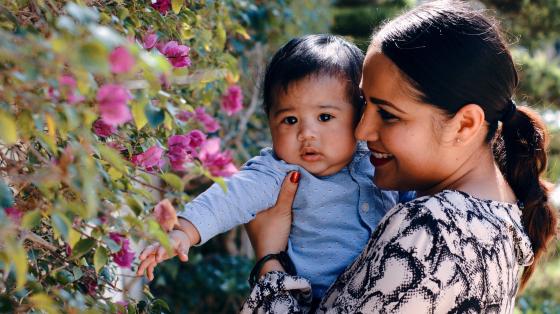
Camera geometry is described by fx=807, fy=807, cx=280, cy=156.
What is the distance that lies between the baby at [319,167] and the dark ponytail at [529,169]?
306 mm

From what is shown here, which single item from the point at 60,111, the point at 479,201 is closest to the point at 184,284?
the point at 479,201

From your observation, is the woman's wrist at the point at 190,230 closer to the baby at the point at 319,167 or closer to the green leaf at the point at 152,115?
the baby at the point at 319,167

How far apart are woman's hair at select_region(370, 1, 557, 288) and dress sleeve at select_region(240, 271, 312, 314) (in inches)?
22.2

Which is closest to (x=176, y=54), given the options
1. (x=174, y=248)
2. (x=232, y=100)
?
(x=174, y=248)

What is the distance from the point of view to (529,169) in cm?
207

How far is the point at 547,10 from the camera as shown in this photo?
8.95m

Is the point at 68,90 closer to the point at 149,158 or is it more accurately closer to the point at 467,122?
the point at 149,158

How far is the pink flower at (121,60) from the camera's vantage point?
0.90 meters

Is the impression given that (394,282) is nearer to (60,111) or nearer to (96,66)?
(60,111)

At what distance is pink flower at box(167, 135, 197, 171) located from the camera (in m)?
1.60

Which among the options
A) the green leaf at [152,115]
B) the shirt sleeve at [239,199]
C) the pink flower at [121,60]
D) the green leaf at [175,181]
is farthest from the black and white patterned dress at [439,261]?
the pink flower at [121,60]

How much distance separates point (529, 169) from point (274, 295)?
2.39ft

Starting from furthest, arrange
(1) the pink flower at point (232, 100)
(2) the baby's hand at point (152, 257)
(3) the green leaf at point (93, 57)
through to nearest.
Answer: (1) the pink flower at point (232, 100) < (2) the baby's hand at point (152, 257) < (3) the green leaf at point (93, 57)

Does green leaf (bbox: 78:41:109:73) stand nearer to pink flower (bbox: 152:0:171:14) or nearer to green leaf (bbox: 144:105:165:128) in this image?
green leaf (bbox: 144:105:165:128)
